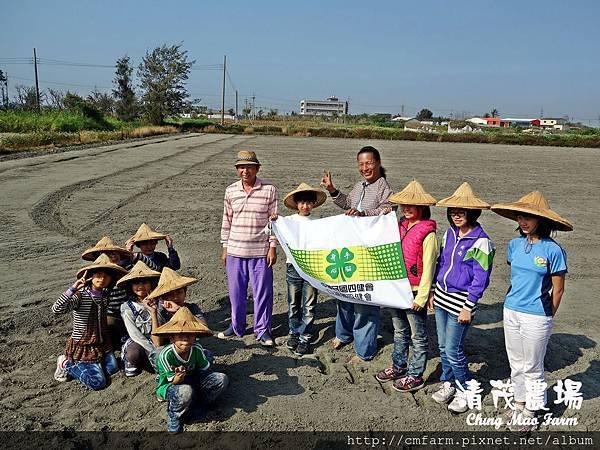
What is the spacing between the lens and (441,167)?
2369 centimetres

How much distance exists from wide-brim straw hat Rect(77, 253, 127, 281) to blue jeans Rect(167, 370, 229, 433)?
1209 mm

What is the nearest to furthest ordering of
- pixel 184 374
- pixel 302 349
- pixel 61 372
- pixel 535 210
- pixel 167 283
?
pixel 535 210 → pixel 184 374 → pixel 167 283 → pixel 61 372 → pixel 302 349

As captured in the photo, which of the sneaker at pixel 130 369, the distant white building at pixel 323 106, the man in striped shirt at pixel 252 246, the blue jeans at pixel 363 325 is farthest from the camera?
the distant white building at pixel 323 106

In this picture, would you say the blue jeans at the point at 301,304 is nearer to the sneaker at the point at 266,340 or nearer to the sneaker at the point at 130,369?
the sneaker at the point at 266,340

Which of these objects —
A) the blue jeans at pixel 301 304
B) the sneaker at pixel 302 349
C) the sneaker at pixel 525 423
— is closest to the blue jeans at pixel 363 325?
the blue jeans at pixel 301 304

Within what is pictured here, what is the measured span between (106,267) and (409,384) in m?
2.83

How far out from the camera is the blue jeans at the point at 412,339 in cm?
406

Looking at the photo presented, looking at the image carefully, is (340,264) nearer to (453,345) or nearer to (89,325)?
(453,345)

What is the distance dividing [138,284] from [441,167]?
21.4m

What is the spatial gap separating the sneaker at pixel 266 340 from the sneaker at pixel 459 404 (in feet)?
6.06

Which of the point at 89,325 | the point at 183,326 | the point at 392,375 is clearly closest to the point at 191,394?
the point at 183,326

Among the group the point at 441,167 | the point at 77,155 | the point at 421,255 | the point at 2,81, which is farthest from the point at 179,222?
the point at 2,81

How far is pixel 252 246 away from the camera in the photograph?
16.1 feet

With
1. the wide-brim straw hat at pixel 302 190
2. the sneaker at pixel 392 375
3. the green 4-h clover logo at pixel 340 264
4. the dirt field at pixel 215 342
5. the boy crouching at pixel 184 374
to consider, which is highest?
the wide-brim straw hat at pixel 302 190
